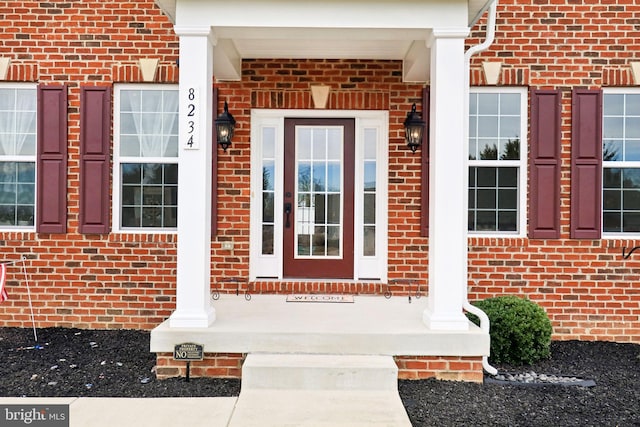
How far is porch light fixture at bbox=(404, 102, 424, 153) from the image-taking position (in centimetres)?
523

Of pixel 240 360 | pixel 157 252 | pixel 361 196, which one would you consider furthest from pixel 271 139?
pixel 240 360

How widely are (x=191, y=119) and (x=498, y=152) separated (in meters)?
3.40

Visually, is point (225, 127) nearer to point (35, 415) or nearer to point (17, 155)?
point (17, 155)

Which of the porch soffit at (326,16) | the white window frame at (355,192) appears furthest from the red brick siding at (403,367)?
the porch soffit at (326,16)

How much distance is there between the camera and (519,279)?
5496 millimetres

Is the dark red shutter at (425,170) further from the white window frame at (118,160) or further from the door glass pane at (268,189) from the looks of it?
the white window frame at (118,160)

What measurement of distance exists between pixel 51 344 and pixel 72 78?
286 centimetres

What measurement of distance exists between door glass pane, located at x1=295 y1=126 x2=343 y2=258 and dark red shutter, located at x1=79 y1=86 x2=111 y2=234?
213cm

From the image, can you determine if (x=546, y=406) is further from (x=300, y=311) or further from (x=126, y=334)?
(x=126, y=334)

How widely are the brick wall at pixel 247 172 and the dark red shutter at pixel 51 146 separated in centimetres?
10

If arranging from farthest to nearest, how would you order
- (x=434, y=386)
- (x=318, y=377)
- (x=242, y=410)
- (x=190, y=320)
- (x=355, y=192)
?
(x=355, y=192)
(x=190, y=320)
(x=434, y=386)
(x=318, y=377)
(x=242, y=410)

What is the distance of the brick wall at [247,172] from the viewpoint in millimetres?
5449

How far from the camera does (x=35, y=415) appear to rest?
3422 mm

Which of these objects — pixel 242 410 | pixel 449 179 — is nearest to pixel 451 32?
pixel 449 179
